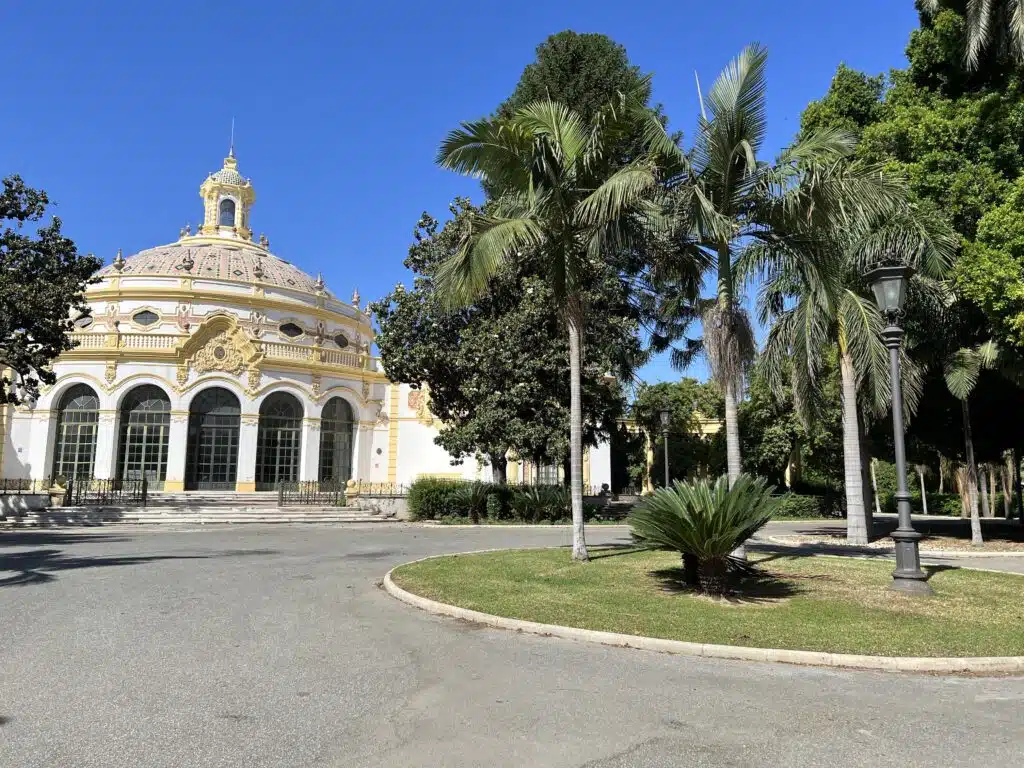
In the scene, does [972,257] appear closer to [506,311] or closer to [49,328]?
[506,311]

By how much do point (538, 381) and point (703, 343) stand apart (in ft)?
39.2

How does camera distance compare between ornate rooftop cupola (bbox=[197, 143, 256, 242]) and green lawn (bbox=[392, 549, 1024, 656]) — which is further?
ornate rooftop cupola (bbox=[197, 143, 256, 242])

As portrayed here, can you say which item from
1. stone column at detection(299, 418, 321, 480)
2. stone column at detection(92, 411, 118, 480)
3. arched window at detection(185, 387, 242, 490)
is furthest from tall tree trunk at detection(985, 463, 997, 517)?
stone column at detection(92, 411, 118, 480)

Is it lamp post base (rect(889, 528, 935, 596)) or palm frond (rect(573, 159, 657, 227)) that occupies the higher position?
palm frond (rect(573, 159, 657, 227))

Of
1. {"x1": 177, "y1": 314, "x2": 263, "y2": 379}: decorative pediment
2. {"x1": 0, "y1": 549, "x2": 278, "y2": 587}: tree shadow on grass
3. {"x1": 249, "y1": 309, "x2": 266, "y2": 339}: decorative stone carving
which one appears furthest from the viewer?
{"x1": 249, "y1": 309, "x2": 266, "y2": 339}: decorative stone carving

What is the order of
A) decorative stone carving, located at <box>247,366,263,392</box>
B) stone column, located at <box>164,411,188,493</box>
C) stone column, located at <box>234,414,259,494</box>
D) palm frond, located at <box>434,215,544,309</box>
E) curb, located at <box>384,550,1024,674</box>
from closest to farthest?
curb, located at <box>384,550,1024,674</box> < palm frond, located at <box>434,215,544,309</box> < stone column, located at <box>164,411,188,493</box> < stone column, located at <box>234,414,259,494</box> < decorative stone carving, located at <box>247,366,263,392</box>

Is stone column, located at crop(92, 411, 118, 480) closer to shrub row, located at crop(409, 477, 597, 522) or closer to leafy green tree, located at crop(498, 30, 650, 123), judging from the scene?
shrub row, located at crop(409, 477, 597, 522)

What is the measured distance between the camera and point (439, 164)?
12375mm

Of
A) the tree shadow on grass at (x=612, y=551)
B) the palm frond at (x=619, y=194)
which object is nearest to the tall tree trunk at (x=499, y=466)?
the tree shadow on grass at (x=612, y=551)

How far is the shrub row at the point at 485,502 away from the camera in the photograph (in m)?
25.1

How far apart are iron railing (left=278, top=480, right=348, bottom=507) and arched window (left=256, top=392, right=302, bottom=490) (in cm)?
168

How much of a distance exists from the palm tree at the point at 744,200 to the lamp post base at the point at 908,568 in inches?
98.5

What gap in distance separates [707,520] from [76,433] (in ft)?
116

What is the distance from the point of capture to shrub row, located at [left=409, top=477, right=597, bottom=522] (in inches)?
988
